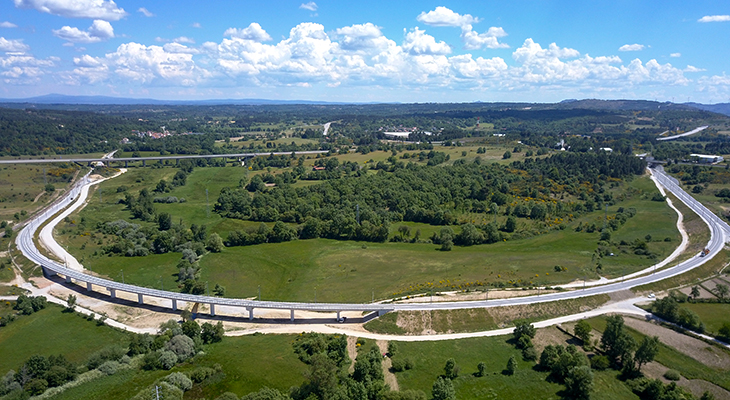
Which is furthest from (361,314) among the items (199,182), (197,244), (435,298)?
(199,182)

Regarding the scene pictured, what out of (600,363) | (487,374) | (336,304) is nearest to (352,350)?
(336,304)

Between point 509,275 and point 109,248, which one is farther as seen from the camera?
point 109,248

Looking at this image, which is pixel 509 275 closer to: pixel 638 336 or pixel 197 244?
pixel 638 336

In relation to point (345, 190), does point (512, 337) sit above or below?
below

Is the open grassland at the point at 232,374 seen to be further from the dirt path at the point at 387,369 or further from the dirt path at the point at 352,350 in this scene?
the dirt path at the point at 387,369

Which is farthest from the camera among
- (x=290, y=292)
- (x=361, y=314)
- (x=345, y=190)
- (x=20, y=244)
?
(x=345, y=190)

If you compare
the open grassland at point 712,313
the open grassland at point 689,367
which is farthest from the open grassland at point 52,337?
the open grassland at point 712,313

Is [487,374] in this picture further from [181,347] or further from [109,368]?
[109,368]
